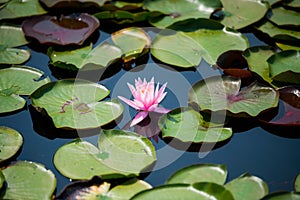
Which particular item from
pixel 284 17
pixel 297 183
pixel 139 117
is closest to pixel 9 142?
pixel 139 117

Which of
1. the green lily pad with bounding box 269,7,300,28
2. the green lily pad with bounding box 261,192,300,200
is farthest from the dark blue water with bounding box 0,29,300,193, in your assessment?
the green lily pad with bounding box 269,7,300,28

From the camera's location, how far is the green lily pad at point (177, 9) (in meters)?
2.65

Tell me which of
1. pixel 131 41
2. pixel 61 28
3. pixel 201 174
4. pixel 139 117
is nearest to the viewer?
pixel 201 174

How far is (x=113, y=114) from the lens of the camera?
1955 mm

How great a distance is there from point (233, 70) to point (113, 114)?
25.7 inches

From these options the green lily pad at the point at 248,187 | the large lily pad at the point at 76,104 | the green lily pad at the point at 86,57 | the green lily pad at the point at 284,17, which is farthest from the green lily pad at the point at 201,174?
the green lily pad at the point at 284,17

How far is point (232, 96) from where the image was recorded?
2.03 meters

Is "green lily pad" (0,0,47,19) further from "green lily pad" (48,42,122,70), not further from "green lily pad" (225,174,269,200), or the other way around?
"green lily pad" (225,174,269,200)

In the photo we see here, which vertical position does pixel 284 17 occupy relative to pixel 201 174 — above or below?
above

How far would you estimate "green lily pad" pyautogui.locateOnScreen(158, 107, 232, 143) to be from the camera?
6.03 ft

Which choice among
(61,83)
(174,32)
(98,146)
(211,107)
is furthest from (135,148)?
(174,32)

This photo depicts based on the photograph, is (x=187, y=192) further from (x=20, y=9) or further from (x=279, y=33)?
(x=20, y=9)

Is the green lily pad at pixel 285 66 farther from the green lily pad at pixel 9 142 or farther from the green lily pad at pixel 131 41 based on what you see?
the green lily pad at pixel 9 142

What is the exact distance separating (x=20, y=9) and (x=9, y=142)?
3.86ft
